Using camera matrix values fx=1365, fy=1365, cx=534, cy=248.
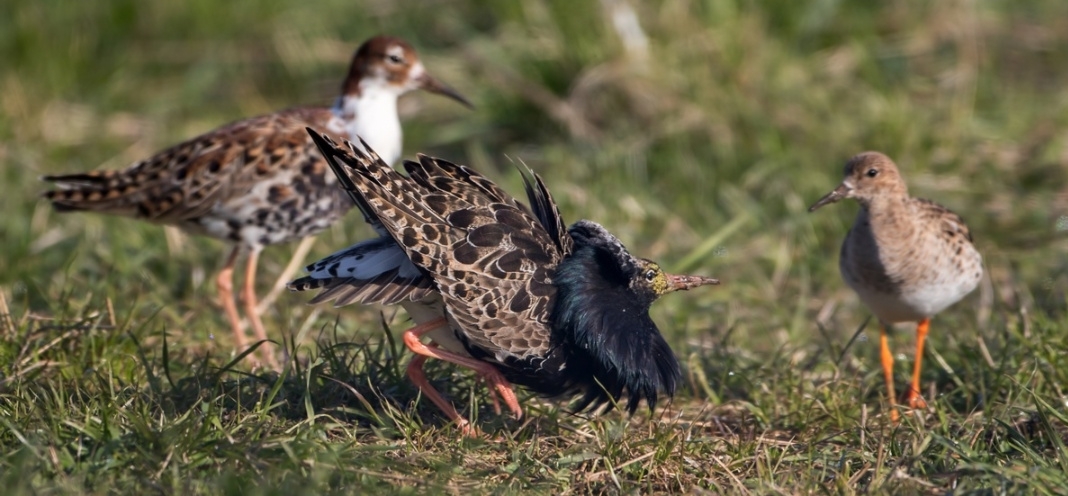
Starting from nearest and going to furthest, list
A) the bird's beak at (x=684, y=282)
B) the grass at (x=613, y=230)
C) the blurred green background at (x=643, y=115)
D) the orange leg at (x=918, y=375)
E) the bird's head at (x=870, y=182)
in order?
the grass at (x=613, y=230), the bird's beak at (x=684, y=282), the orange leg at (x=918, y=375), the bird's head at (x=870, y=182), the blurred green background at (x=643, y=115)

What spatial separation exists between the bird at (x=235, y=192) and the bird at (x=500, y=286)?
1468 millimetres

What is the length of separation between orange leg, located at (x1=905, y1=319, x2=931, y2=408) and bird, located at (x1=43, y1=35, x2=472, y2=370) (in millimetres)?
2644

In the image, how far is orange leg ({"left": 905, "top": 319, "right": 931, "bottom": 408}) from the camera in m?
5.36

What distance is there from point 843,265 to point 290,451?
2.75 metres

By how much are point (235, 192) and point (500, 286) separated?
2093 millimetres

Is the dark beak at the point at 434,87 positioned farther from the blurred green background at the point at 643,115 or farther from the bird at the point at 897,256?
the bird at the point at 897,256

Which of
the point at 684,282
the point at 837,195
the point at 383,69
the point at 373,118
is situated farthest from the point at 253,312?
the point at 837,195

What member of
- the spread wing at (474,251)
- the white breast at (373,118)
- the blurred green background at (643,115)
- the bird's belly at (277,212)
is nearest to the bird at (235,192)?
the bird's belly at (277,212)

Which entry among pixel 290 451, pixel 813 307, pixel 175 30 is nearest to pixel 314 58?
pixel 175 30

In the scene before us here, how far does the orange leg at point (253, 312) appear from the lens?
6102mm

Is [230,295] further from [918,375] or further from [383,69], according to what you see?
[918,375]

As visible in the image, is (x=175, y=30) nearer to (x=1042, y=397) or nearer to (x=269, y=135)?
(x=269, y=135)

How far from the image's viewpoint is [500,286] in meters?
4.72

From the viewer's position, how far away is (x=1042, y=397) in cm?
510
